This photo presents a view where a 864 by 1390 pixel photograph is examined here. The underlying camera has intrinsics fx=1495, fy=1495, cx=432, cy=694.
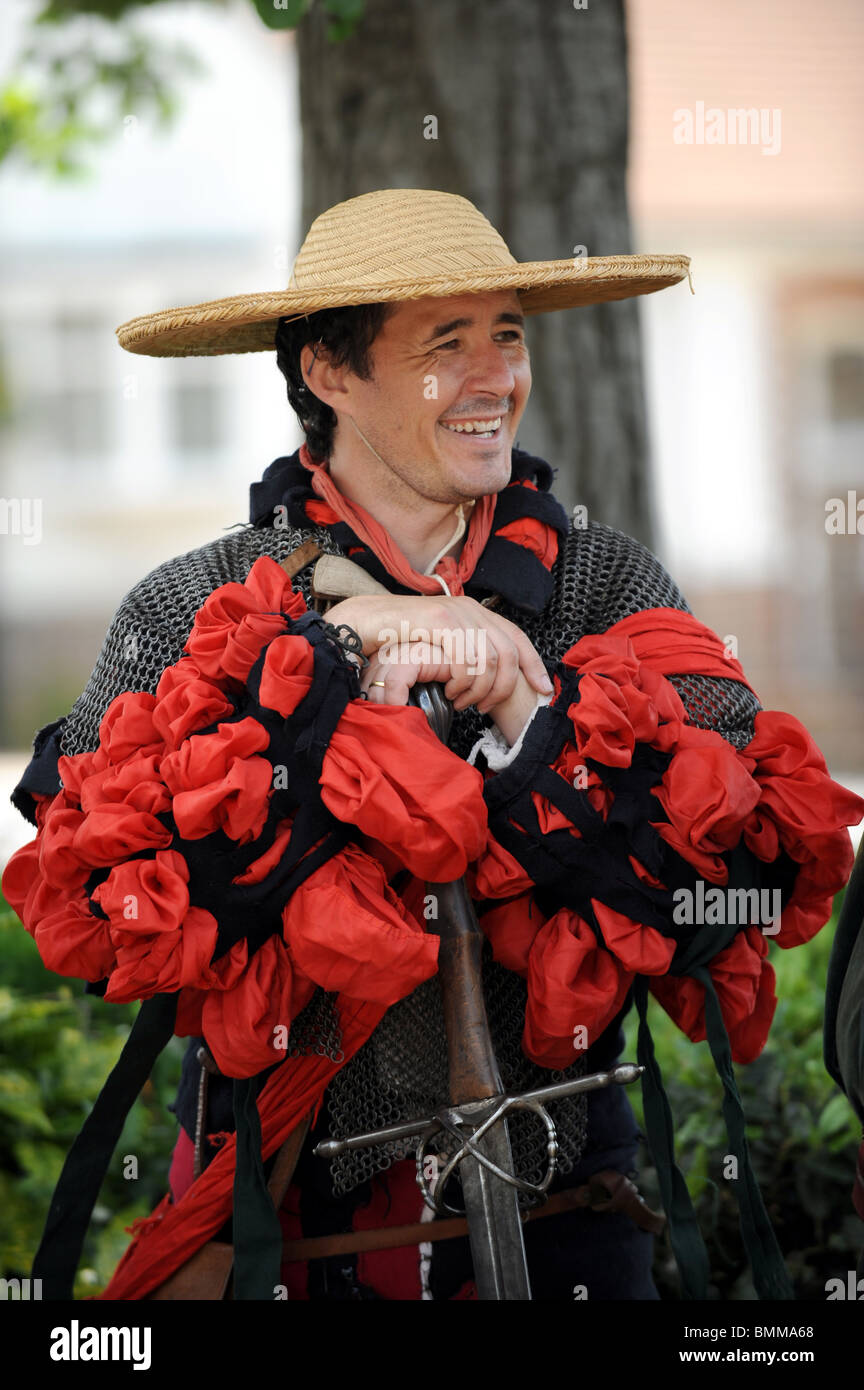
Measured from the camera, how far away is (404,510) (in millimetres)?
2578

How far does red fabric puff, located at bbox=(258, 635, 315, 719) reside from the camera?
82.3 inches

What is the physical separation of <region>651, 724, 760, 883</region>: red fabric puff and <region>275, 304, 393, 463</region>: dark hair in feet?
2.86

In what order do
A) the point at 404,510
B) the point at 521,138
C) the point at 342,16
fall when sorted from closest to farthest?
the point at 404,510 → the point at 342,16 → the point at 521,138

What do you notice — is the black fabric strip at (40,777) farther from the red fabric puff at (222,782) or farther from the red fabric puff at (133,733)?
the red fabric puff at (222,782)

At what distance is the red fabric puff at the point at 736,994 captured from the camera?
2363mm

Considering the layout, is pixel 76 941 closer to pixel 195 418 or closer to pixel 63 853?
pixel 63 853

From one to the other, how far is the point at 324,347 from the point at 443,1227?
1.51 metres

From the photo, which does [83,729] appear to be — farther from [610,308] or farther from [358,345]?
[610,308]

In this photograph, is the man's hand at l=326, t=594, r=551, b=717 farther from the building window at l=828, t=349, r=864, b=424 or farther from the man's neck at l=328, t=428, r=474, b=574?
the building window at l=828, t=349, r=864, b=424

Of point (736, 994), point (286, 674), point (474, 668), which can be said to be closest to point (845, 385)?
point (736, 994)

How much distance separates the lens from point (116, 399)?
1554 centimetres

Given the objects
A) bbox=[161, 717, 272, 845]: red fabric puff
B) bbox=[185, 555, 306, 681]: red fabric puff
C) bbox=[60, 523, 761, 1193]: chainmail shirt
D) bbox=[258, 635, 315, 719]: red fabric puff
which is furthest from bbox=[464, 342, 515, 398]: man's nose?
bbox=[161, 717, 272, 845]: red fabric puff
